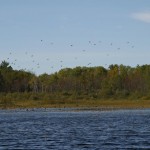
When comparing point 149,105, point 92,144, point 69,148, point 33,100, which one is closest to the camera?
point 69,148

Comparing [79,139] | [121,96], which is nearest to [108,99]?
[121,96]

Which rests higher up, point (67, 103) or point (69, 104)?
point (67, 103)

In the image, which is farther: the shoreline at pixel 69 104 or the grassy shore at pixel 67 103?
the grassy shore at pixel 67 103

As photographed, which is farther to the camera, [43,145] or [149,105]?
[149,105]

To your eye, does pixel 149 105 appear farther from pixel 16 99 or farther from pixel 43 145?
pixel 43 145

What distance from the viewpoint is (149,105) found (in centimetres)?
→ 15150

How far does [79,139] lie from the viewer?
4969 cm

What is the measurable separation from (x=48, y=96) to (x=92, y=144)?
13106 centimetres

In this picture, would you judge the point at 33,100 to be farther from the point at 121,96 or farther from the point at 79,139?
the point at 79,139

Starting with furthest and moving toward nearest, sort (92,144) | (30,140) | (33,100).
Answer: (33,100) → (30,140) → (92,144)

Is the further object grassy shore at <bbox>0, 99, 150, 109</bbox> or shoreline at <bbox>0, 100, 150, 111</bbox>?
grassy shore at <bbox>0, 99, 150, 109</bbox>

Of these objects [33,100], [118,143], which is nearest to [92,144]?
[118,143]

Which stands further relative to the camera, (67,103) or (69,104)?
(67,103)

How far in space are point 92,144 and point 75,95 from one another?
13692cm
